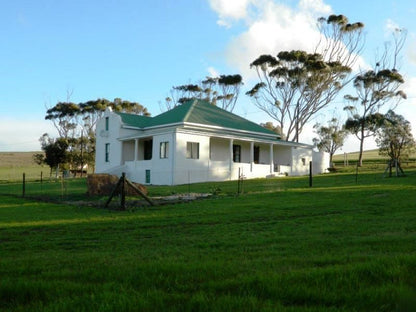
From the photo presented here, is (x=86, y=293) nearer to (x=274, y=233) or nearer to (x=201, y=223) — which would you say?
(x=274, y=233)

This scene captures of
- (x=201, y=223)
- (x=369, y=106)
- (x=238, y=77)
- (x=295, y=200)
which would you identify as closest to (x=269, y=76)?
(x=238, y=77)

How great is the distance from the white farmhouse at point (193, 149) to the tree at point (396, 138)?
379 inches

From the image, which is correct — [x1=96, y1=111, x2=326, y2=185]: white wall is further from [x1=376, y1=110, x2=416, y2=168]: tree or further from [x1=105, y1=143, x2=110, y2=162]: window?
[x1=376, y1=110, x2=416, y2=168]: tree

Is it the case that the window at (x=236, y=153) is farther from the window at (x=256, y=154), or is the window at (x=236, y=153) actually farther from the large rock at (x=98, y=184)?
the large rock at (x=98, y=184)

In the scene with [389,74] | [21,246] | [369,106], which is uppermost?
[389,74]

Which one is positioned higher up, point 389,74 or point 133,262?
point 389,74

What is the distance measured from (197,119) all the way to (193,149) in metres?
4.92

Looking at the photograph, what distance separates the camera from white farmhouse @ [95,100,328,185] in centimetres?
3616

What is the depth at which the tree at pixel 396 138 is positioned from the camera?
35750 millimetres

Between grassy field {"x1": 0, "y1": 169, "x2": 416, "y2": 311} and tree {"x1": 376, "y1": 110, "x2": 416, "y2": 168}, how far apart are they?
76.3 ft

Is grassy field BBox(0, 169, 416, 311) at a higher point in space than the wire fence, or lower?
lower

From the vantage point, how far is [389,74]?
5797 cm

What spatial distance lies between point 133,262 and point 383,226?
671cm

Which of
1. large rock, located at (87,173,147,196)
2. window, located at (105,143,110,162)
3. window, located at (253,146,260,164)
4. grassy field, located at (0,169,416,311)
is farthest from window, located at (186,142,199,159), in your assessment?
grassy field, located at (0,169,416,311)
